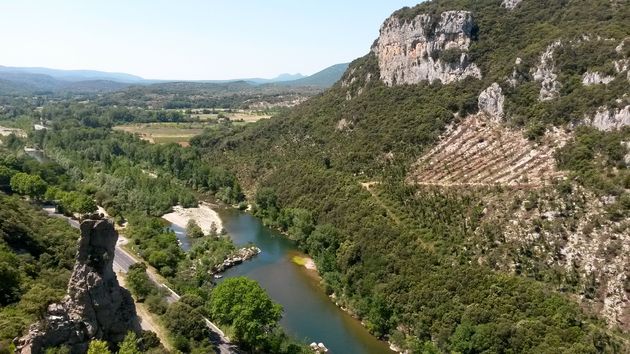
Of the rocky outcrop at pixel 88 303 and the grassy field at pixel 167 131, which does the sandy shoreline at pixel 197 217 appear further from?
the grassy field at pixel 167 131

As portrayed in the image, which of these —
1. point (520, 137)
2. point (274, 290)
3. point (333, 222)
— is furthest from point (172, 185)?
point (520, 137)

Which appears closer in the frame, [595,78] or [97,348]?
[97,348]

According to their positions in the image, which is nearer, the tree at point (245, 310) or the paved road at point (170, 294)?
the tree at point (245, 310)

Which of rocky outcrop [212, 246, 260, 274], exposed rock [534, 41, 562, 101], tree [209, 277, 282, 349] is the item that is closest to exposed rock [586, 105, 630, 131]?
exposed rock [534, 41, 562, 101]

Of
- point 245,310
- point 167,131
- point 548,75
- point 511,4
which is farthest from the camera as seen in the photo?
point 167,131

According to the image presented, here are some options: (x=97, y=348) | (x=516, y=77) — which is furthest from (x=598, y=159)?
(x=97, y=348)

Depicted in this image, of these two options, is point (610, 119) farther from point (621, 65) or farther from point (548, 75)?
point (548, 75)

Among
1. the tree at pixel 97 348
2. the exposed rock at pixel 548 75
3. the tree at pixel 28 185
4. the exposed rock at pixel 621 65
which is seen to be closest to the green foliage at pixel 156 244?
the tree at pixel 28 185

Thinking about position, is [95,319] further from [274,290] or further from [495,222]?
[495,222]
